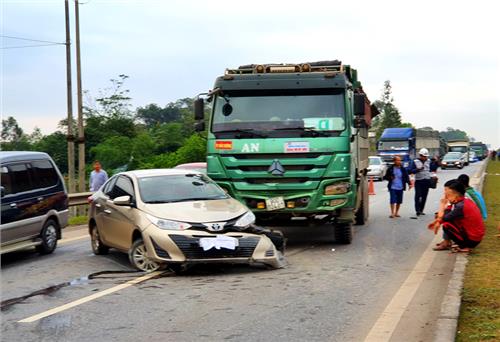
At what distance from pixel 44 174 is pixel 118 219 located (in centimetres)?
255

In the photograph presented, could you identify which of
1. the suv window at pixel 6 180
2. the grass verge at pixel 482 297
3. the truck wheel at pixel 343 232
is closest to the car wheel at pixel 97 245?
the suv window at pixel 6 180

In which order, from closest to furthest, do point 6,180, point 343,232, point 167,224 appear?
point 167,224
point 6,180
point 343,232

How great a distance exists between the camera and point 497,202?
2100 cm

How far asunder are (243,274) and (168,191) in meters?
1.91

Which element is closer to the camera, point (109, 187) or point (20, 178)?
point (20, 178)

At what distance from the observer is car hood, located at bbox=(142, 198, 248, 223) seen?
8.91 m

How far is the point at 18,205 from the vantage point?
35.0 feet

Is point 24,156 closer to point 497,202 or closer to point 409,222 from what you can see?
point 409,222

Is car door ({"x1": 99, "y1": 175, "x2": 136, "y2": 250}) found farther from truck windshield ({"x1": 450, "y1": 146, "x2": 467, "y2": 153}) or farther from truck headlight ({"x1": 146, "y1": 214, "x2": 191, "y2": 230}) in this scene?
truck windshield ({"x1": 450, "y1": 146, "x2": 467, "y2": 153})

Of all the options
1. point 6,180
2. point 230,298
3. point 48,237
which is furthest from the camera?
point 48,237

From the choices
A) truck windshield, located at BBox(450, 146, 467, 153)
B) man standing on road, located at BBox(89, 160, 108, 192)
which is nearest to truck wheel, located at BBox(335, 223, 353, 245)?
man standing on road, located at BBox(89, 160, 108, 192)

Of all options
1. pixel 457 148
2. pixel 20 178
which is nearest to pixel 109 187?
pixel 20 178

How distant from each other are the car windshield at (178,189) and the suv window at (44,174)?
92.1 inches

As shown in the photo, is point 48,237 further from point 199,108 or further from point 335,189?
point 335,189
